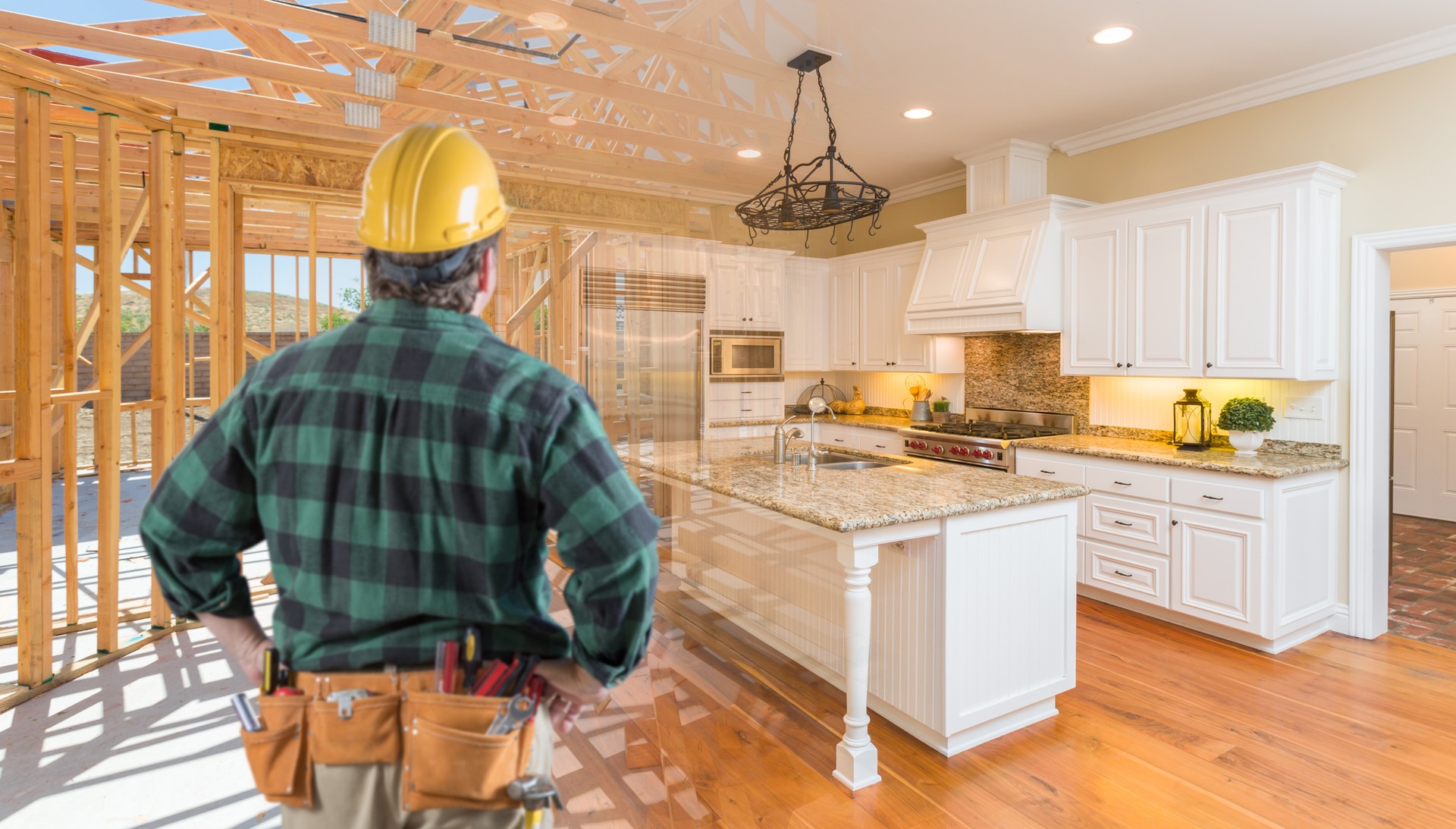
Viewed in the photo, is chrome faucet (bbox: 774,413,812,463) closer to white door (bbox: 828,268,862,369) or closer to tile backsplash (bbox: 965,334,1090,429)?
tile backsplash (bbox: 965,334,1090,429)

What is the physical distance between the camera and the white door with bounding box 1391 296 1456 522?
5852mm

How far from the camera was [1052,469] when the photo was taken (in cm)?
415

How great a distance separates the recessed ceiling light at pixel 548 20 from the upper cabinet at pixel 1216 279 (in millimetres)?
3225

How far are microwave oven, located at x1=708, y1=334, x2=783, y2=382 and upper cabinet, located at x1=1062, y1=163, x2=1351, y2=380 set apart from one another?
7.93ft

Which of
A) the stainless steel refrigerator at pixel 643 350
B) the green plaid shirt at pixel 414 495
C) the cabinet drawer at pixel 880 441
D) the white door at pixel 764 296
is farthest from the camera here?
the cabinet drawer at pixel 880 441

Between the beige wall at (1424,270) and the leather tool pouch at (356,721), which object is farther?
the beige wall at (1424,270)

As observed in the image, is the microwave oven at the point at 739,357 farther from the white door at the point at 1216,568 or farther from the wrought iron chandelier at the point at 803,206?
the white door at the point at 1216,568

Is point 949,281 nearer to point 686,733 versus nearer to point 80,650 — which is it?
point 686,733

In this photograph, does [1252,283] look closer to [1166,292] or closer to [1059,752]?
[1166,292]

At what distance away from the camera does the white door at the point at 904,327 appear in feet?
18.3

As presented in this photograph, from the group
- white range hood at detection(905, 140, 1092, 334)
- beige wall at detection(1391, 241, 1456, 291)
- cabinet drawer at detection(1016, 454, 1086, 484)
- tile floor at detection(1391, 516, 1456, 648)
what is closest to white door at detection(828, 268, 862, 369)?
white range hood at detection(905, 140, 1092, 334)

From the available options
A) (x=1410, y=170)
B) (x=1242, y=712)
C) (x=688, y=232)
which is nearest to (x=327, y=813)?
(x=688, y=232)

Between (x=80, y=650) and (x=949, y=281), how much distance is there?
17.1ft

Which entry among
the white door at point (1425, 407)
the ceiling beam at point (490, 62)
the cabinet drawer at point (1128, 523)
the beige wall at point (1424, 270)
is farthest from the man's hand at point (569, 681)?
the beige wall at point (1424, 270)
